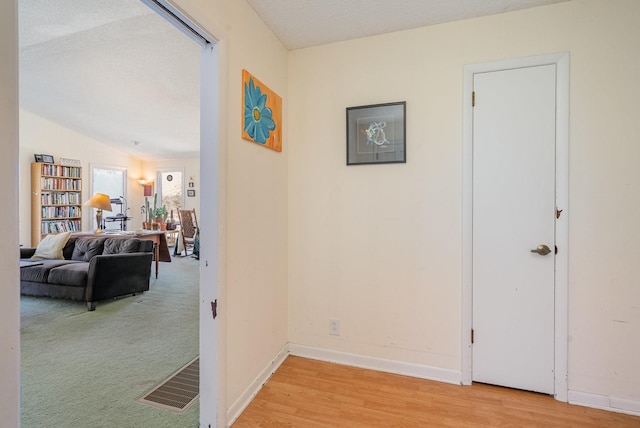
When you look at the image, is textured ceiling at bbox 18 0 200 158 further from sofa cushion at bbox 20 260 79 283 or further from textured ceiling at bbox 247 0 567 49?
sofa cushion at bbox 20 260 79 283

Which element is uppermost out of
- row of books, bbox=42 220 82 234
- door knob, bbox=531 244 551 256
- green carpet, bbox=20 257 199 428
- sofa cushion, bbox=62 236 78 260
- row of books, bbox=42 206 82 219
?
row of books, bbox=42 206 82 219

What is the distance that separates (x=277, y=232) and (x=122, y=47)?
2.66 meters

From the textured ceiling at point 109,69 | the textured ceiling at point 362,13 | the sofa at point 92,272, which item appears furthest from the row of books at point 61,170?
the textured ceiling at point 362,13

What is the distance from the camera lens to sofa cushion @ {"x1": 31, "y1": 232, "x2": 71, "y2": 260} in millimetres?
3966

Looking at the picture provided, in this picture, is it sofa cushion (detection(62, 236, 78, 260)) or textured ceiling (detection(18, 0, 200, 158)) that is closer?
textured ceiling (detection(18, 0, 200, 158))

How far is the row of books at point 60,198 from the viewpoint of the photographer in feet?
19.0

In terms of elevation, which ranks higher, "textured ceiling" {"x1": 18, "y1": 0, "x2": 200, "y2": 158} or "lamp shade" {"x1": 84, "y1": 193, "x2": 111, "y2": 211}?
"textured ceiling" {"x1": 18, "y1": 0, "x2": 200, "y2": 158}

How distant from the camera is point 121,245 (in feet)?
13.1

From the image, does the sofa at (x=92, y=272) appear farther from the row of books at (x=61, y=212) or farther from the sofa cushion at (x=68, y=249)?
the row of books at (x=61, y=212)

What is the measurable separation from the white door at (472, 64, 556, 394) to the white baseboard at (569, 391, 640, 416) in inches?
5.1

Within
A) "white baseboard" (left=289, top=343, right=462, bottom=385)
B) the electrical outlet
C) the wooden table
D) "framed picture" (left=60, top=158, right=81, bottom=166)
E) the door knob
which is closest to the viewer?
the door knob

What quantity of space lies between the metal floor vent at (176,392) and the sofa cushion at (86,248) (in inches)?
113

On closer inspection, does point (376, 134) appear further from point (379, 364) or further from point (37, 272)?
point (37, 272)

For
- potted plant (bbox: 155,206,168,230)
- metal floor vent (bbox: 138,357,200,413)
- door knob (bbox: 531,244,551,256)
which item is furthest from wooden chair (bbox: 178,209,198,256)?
door knob (bbox: 531,244,551,256)
